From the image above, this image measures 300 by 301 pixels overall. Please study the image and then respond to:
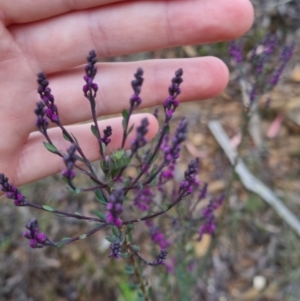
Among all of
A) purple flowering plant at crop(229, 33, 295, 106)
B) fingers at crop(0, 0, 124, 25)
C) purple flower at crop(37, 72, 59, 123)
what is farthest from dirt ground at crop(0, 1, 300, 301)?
purple flower at crop(37, 72, 59, 123)

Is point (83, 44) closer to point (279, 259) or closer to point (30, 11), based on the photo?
point (30, 11)

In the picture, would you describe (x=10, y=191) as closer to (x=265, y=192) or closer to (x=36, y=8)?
(x=36, y=8)

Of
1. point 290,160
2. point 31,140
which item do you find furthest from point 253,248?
point 31,140

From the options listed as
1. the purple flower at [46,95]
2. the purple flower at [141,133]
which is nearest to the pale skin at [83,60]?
the purple flower at [46,95]

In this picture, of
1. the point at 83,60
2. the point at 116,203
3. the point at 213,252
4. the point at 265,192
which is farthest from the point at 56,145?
the point at 265,192

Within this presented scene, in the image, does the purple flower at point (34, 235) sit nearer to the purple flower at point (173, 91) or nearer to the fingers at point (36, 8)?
the purple flower at point (173, 91)

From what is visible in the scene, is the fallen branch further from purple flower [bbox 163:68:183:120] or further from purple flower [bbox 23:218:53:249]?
purple flower [bbox 23:218:53:249]

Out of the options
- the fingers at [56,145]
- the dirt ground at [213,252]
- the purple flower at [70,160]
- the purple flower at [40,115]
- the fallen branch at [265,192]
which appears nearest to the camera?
the purple flower at [70,160]
